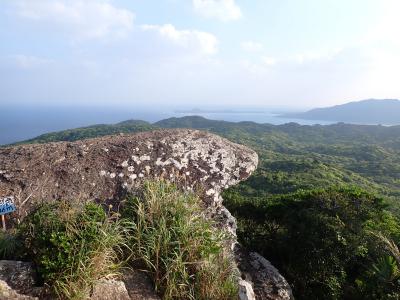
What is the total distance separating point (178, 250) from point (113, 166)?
3074 mm

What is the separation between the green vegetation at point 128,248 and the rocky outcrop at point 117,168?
127cm

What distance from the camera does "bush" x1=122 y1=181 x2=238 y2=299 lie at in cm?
510

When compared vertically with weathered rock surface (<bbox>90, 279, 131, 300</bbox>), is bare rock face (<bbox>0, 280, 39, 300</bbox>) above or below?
above

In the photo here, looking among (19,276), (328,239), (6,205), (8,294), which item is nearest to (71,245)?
(19,276)

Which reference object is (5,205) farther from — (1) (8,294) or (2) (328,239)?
(2) (328,239)

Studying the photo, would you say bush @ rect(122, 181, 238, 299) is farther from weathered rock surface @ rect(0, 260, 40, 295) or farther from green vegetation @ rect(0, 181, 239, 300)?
weathered rock surface @ rect(0, 260, 40, 295)

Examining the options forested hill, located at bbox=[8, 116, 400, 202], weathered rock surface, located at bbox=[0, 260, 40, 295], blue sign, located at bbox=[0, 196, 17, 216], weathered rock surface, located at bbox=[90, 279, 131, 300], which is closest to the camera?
weathered rock surface, located at bbox=[0, 260, 40, 295]

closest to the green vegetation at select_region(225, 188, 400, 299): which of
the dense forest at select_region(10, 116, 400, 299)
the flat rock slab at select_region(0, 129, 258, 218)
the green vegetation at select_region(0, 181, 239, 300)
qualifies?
the dense forest at select_region(10, 116, 400, 299)

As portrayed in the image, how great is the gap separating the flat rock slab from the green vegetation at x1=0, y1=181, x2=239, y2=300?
1.38 metres

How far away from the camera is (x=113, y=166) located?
764 cm

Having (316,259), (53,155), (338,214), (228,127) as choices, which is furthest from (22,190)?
(228,127)

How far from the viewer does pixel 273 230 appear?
8641 millimetres

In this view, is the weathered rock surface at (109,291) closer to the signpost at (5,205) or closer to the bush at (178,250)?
the bush at (178,250)

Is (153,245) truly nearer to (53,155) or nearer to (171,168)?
(171,168)
